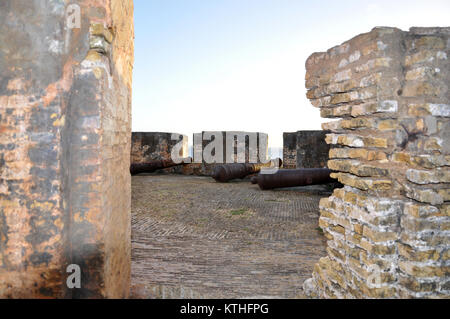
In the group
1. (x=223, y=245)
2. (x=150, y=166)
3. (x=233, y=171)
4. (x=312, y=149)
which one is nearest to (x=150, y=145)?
(x=150, y=166)

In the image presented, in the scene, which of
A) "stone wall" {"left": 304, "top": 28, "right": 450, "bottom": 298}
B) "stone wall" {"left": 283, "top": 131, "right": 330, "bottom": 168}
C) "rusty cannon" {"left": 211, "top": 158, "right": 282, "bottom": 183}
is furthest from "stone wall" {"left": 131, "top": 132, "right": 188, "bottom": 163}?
"stone wall" {"left": 304, "top": 28, "right": 450, "bottom": 298}

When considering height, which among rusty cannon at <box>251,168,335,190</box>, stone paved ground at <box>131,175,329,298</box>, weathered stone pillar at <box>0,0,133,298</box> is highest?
weathered stone pillar at <box>0,0,133,298</box>

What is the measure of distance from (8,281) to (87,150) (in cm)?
100

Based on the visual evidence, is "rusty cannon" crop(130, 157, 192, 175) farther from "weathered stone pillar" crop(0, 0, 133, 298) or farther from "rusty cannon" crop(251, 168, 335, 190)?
"weathered stone pillar" crop(0, 0, 133, 298)

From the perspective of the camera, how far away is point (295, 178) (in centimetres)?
948

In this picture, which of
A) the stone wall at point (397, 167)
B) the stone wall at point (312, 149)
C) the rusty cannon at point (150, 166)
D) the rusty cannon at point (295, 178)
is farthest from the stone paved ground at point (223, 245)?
the rusty cannon at point (150, 166)

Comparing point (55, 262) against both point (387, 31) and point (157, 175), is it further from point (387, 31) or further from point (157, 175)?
point (157, 175)

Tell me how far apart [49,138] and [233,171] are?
32.2ft

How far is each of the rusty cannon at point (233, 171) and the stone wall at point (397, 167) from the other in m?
8.94

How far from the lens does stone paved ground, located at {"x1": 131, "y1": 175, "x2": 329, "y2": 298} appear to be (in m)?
3.17

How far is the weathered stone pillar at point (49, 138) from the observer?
6.17 ft

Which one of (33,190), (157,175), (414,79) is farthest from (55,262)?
(157,175)

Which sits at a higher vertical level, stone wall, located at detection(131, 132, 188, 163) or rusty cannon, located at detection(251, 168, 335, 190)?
stone wall, located at detection(131, 132, 188, 163)

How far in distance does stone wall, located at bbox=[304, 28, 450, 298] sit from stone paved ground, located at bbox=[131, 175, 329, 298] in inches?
44.2
